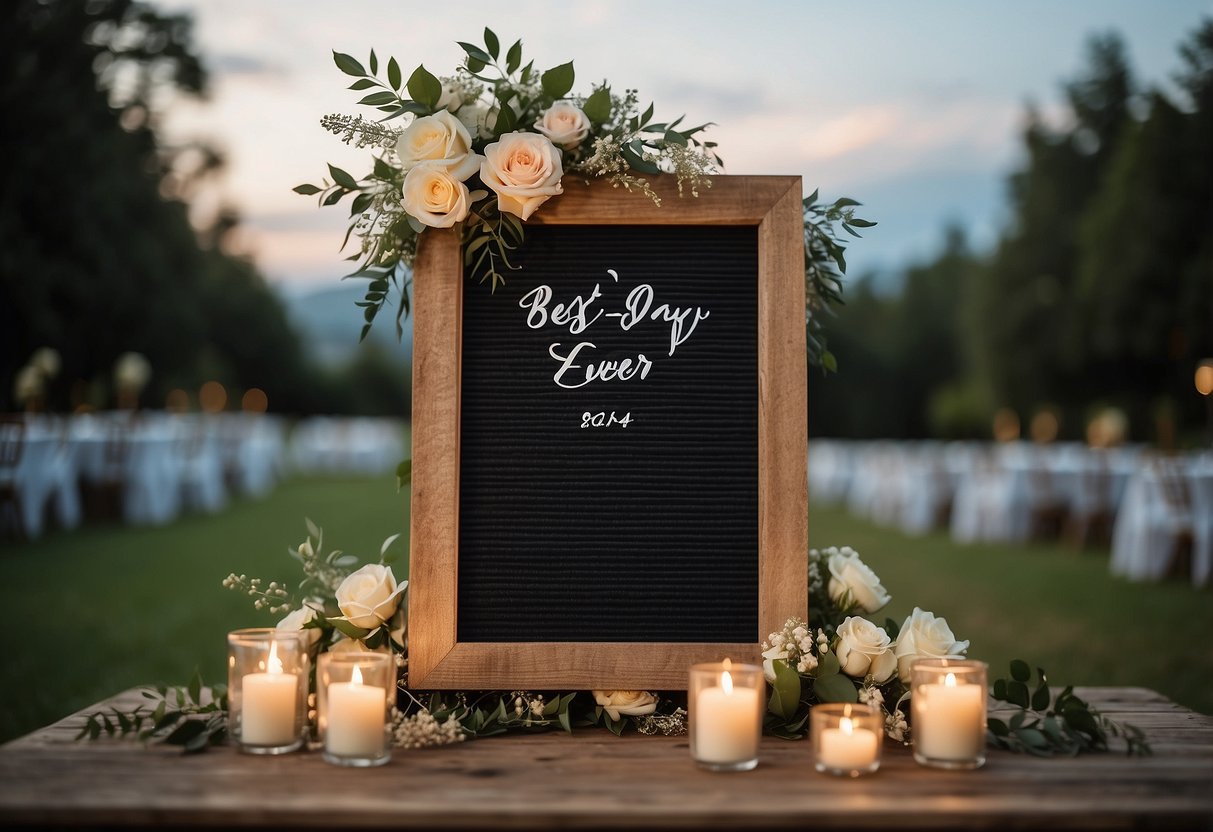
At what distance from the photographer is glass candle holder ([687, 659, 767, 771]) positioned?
3.91 feet

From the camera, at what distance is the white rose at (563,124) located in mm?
Result: 1413

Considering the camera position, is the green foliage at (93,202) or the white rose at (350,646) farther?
the green foliage at (93,202)

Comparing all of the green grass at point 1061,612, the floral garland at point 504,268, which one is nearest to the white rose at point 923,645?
the floral garland at point 504,268

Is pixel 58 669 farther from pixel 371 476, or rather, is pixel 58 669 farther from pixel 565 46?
pixel 371 476

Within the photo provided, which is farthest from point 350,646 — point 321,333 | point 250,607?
point 321,333

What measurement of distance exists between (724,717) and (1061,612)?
515 centimetres

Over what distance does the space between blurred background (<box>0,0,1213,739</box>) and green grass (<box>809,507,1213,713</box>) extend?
40 millimetres

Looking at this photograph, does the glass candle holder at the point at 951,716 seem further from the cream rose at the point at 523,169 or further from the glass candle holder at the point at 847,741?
the cream rose at the point at 523,169

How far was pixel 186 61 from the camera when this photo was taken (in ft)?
46.6

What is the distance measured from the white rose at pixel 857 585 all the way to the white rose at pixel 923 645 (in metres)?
0.10

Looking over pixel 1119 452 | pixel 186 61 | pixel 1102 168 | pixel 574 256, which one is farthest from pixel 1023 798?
pixel 186 61

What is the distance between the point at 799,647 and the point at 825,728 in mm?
184

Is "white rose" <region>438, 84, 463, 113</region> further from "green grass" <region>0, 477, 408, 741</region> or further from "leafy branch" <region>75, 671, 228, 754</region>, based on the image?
"green grass" <region>0, 477, 408, 741</region>

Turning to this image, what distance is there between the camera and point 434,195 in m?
1.39
